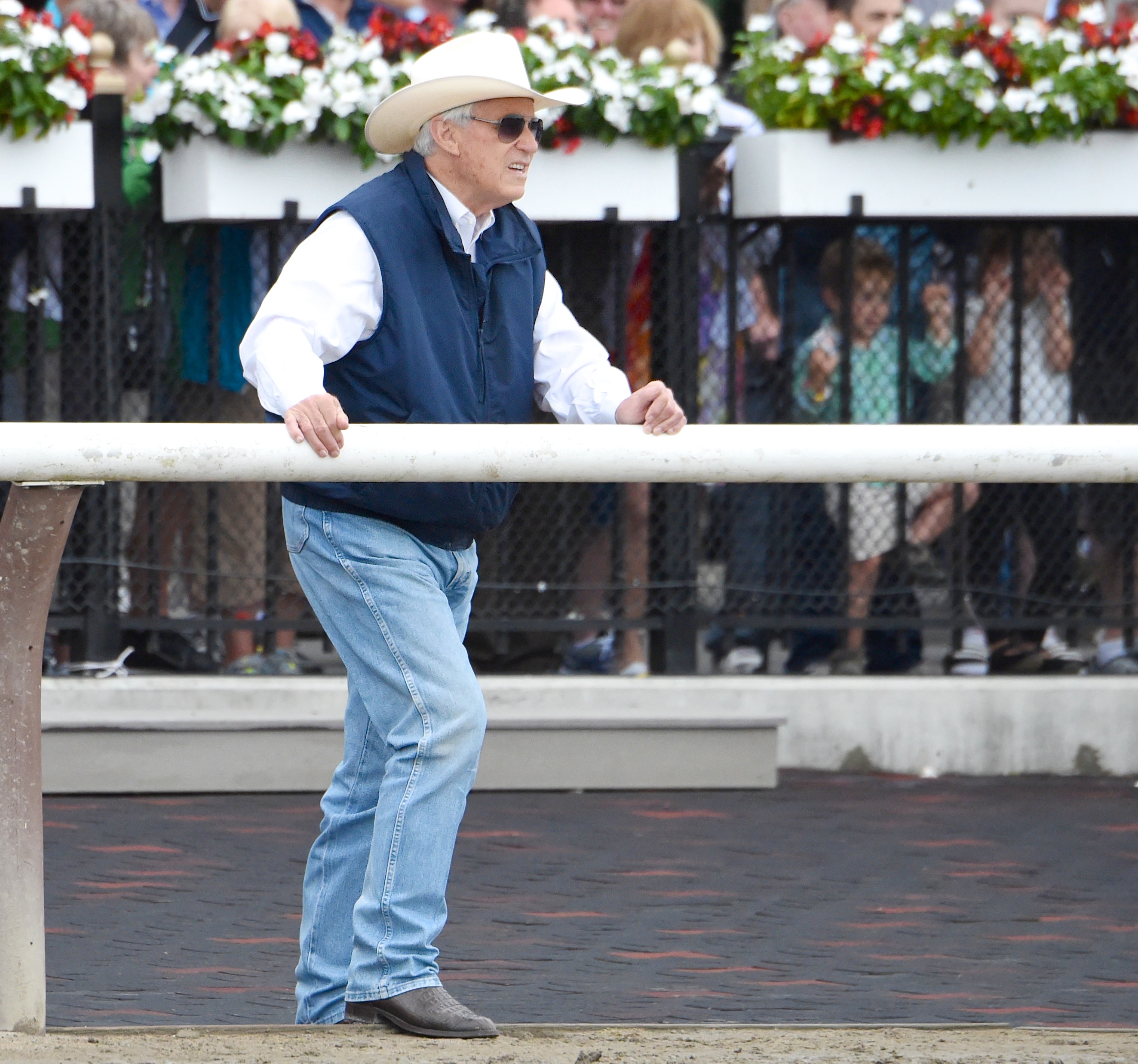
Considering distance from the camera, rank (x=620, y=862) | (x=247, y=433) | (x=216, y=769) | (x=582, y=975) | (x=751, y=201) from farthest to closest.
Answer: (x=751, y=201)
(x=216, y=769)
(x=620, y=862)
(x=582, y=975)
(x=247, y=433)

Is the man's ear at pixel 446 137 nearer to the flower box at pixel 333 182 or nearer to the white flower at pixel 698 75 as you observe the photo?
the flower box at pixel 333 182

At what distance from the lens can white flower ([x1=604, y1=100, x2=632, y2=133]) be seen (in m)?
7.14

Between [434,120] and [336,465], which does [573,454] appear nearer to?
[336,465]

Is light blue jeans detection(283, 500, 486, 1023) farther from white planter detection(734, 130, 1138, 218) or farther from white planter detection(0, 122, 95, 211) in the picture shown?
white planter detection(734, 130, 1138, 218)

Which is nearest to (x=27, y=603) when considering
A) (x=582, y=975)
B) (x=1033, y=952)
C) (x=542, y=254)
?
(x=542, y=254)

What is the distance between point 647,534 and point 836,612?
2.35ft

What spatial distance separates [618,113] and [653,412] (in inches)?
153

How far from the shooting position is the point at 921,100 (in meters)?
7.12

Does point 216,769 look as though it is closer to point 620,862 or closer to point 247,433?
point 620,862

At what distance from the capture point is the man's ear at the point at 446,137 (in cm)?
382

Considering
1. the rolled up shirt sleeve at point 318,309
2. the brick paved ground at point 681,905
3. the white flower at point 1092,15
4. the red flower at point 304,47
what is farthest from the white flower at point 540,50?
the rolled up shirt sleeve at point 318,309

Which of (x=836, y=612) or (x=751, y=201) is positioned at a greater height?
(x=751, y=201)

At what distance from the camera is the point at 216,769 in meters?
6.63

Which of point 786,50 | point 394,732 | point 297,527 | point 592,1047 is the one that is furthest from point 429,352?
point 786,50
